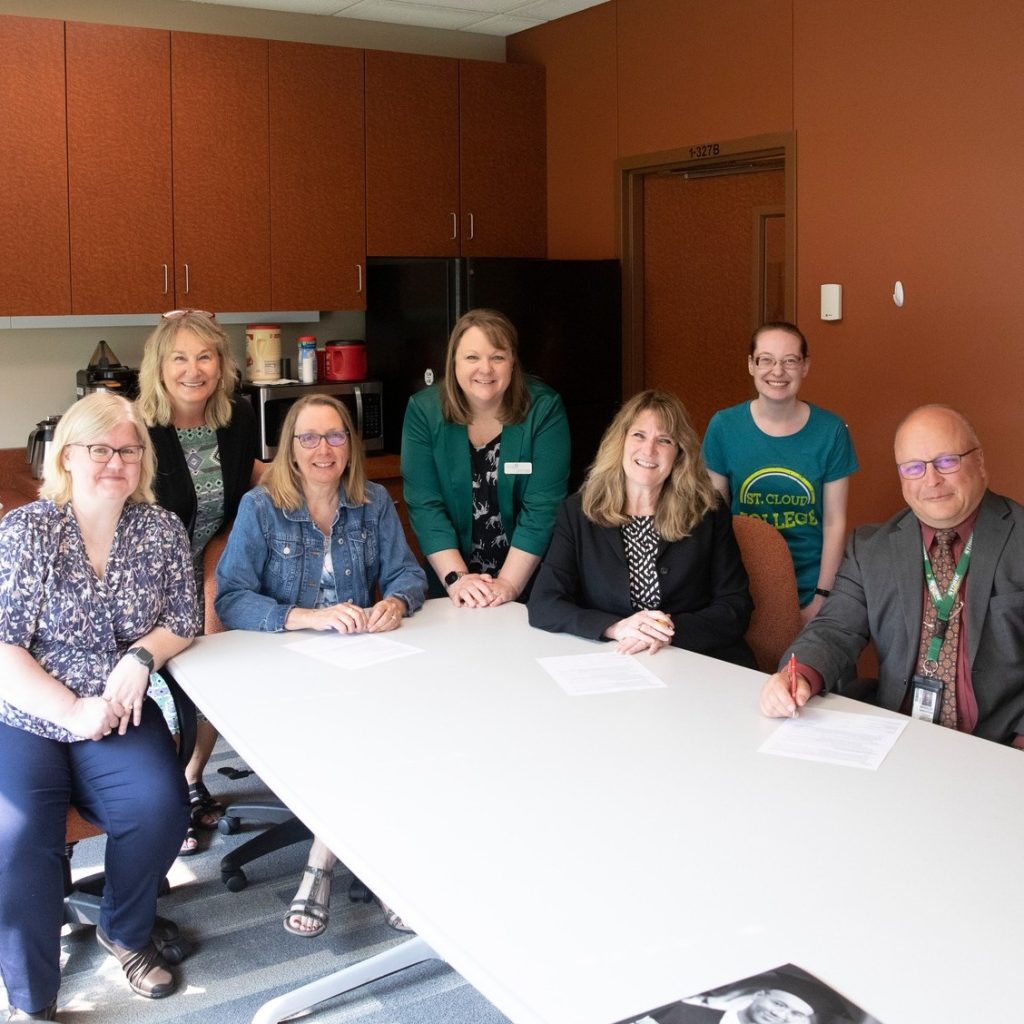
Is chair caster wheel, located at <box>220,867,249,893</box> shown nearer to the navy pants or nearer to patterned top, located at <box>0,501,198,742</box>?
the navy pants

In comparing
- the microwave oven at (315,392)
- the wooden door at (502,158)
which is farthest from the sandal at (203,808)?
the wooden door at (502,158)

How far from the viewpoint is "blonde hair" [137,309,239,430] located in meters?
3.25

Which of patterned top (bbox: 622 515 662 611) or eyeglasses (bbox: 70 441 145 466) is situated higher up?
eyeglasses (bbox: 70 441 145 466)

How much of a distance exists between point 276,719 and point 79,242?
2.93m

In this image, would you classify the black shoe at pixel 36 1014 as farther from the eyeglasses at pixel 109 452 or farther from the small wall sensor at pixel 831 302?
the small wall sensor at pixel 831 302

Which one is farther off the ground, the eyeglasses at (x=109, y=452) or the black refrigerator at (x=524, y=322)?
the black refrigerator at (x=524, y=322)

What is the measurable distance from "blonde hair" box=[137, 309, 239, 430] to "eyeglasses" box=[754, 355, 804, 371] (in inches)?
55.1

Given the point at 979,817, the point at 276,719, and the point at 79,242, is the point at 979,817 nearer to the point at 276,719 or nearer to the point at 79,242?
the point at 276,719

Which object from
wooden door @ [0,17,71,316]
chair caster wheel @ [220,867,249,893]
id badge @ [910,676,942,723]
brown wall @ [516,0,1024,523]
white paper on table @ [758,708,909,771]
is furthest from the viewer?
wooden door @ [0,17,71,316]

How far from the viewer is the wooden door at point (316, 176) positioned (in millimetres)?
5016

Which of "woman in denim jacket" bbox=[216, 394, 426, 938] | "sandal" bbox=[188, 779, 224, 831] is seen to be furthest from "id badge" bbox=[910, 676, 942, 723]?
"sandal" bbox=[188, 779, 224, 831]

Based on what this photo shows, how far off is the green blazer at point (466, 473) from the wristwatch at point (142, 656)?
91 centimetres

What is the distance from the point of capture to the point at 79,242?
4.64 m

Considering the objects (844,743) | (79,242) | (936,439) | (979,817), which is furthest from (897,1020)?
(79,242)
